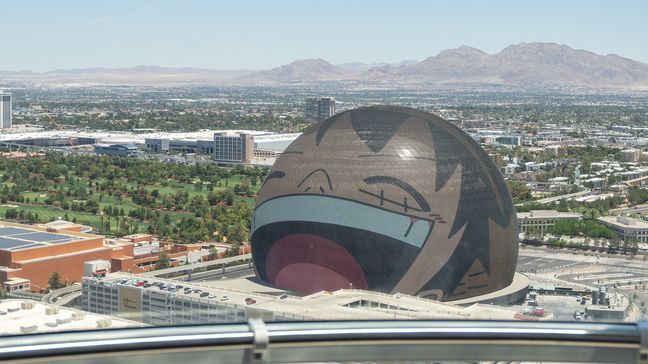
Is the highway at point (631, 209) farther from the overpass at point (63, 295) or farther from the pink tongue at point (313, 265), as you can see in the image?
the pink tongue at point (313, 265)

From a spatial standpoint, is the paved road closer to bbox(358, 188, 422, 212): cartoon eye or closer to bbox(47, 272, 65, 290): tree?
bbox(47, 272, 65, 290): tree

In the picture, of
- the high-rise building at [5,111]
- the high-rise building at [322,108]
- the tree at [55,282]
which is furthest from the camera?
the high-rise building at [5,111]

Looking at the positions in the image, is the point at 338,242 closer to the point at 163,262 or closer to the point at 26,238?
the point at 163,262

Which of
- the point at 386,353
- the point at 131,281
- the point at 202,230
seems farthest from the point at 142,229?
the point at 386,353

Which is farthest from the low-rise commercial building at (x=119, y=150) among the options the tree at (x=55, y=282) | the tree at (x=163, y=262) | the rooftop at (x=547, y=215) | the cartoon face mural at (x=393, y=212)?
the cartoon face mural at (x=393, y=212)

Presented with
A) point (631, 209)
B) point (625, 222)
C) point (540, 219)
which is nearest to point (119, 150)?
point (631, 209)

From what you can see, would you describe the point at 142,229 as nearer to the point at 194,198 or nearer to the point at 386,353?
the point at 194,198
